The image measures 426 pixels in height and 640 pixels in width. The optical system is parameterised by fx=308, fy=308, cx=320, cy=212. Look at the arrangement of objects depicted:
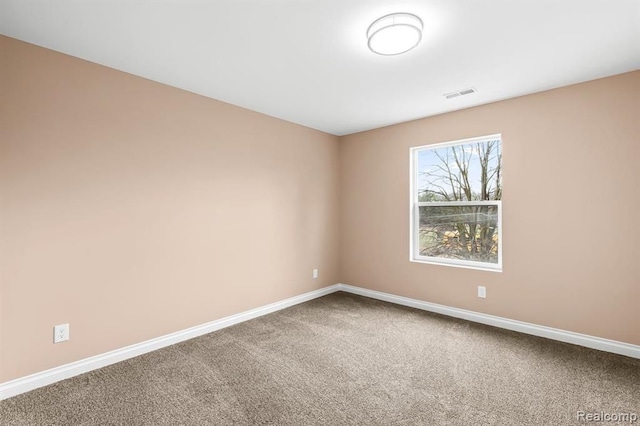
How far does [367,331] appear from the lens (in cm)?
319

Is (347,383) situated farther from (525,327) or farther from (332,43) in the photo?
(332,43)

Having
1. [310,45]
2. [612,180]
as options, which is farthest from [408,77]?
[612,180]

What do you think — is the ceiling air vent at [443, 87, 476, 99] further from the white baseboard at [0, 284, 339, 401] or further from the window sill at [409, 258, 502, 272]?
the white baseboard at [0, 284, 339, 401]

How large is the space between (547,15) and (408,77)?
1.04 meters

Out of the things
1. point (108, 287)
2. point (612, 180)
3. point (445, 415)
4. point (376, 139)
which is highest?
point (376, 139)

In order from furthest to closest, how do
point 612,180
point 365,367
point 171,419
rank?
point 612,180, point 365,367, point 171,419

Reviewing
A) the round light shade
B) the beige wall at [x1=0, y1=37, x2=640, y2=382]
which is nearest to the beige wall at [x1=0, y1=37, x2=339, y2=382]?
the beige wall at [x1=0, y1=37, x2=640, y2=382]

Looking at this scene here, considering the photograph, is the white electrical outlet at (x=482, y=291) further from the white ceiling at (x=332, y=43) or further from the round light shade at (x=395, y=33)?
the round light shade at (x=395, y=33)

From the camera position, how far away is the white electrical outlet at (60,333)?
2.25 metres

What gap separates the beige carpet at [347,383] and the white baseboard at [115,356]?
0.07 metres

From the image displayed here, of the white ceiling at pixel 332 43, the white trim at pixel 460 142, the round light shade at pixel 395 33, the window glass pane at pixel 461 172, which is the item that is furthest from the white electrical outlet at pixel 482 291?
the round light shade at pixel 395 33

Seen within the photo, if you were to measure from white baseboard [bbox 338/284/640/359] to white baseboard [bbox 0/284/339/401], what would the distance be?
1656 millimetres

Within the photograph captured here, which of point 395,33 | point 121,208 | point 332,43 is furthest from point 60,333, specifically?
point 395,33

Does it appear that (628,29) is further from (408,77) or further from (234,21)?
(234,21)
